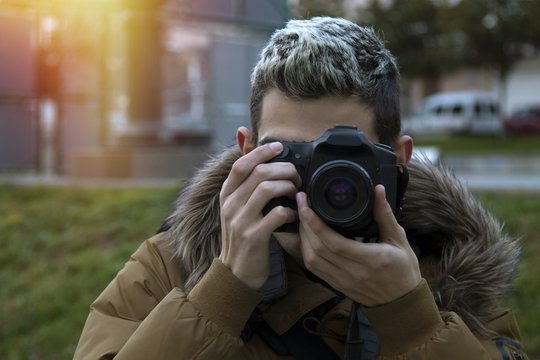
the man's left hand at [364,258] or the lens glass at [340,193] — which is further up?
the lens glass at [340,193]

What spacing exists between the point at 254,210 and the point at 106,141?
29.3ft

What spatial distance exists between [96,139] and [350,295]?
9.24 meters

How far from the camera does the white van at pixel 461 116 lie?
29.7 meters

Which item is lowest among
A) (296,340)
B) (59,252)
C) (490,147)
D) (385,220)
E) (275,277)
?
(59,252)

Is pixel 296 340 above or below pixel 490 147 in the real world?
above

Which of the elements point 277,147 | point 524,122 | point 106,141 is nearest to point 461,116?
point 524,122

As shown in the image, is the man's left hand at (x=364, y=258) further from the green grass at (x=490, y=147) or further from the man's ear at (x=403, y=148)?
the green grass at (x=490, y=147)

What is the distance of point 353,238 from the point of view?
1.54 meters

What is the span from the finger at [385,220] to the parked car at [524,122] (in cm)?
2988

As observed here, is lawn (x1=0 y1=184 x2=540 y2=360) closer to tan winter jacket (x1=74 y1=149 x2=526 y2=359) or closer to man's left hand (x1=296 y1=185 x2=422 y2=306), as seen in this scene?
tan winter jacket (x1=74 y1=149 x2=526 y2=359)

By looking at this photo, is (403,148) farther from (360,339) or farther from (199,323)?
(199,323)

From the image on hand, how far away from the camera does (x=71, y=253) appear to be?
17.9ft

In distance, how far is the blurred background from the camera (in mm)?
4863

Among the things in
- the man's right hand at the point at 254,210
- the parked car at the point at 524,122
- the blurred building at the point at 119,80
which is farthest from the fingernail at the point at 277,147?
the parked car at the point at 524,122
